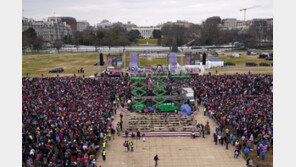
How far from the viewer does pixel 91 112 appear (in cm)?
1897

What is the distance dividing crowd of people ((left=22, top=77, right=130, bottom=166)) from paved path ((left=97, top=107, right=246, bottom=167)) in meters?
1.46

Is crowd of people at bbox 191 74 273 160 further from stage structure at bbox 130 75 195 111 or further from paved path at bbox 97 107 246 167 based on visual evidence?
stage structure at bbox 130 75 195 111

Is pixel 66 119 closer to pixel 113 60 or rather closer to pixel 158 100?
pixel 158 100

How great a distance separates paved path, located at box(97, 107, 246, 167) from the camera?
14484 millimetres

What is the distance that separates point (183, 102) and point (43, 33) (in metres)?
128

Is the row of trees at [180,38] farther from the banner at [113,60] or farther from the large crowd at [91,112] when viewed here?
the large crowd at [91,112]

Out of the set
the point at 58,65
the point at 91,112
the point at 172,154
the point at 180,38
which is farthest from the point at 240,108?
the point at 180,38

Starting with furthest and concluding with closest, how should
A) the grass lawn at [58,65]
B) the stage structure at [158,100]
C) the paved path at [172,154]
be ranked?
the grass lawn at [58,65] < the stage structure at [158,100] < the paved path at [172,154]

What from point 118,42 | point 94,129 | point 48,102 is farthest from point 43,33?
point 94,129

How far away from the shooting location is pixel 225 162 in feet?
47.7

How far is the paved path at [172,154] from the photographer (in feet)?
47.5

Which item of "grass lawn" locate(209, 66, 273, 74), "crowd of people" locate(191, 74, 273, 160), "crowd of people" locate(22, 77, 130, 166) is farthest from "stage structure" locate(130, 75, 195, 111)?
"grass lawn" locate(209, 66, 273, 74)

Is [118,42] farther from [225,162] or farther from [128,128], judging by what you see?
[225,162]

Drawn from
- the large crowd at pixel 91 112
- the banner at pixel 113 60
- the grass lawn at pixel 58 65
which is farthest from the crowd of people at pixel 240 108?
the grass lawn at pixel 58 65
